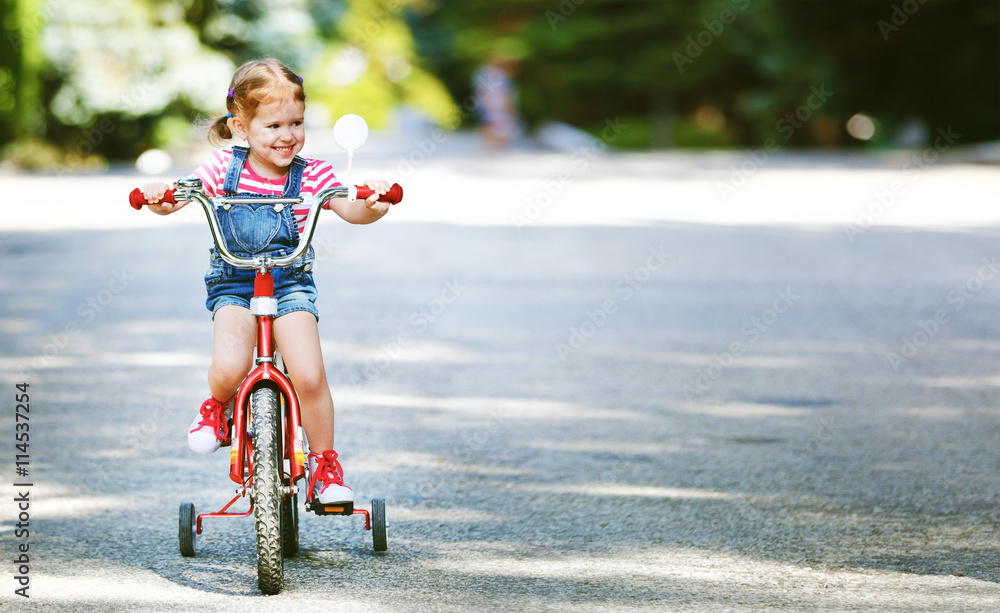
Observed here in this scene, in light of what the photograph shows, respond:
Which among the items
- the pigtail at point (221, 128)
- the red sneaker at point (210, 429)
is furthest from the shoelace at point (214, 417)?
the pigtail at point (221, 128)

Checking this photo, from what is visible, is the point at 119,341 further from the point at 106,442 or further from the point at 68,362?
the point at 106,442

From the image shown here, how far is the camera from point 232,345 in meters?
4.15

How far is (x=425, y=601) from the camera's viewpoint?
3.98 m

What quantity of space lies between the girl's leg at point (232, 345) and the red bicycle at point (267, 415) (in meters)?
0.05

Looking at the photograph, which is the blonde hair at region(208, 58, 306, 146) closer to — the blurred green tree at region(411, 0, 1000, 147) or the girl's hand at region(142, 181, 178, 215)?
the girl's hand at region(142, 181, 178, 215)

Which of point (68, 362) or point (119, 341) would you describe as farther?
point (119, 341)

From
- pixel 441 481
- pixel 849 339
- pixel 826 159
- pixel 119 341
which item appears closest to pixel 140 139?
pixel 826 159

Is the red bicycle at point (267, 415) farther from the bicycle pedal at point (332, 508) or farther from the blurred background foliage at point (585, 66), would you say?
the blurred background foliage at point (585, 66)

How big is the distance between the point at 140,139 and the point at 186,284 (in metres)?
13.4

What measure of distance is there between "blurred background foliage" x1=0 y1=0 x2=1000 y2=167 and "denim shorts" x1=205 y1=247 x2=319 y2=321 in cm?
1791

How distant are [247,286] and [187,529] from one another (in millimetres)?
842

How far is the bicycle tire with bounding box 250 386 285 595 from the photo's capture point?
3916mm

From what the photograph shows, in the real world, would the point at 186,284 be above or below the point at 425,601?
above

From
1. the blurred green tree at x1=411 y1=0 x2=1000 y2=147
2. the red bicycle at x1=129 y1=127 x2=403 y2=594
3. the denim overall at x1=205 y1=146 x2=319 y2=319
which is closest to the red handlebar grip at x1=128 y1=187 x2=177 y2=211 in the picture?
the red bicycle at x1=129 y1=127 x2=403 y2=594
